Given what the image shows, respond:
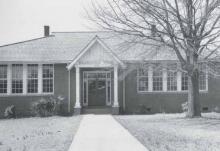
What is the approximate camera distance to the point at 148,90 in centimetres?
2686

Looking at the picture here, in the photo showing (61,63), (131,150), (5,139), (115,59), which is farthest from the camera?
(61,63)

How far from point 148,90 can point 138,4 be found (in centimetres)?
917

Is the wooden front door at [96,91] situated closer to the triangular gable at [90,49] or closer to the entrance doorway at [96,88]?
the entrance doorway at [96,88]

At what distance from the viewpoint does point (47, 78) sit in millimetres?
26484

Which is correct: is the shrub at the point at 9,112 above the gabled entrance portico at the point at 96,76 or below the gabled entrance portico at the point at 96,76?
below

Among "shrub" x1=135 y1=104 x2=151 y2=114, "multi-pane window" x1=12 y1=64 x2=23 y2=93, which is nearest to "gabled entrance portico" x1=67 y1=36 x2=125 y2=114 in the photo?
"shrub" x1=135 y1=104 x2=151 y2=114

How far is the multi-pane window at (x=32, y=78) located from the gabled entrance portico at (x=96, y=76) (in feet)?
9.41

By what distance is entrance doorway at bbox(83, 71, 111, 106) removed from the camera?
27047 millimetres

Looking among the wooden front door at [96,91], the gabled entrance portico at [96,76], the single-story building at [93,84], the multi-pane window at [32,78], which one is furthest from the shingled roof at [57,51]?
the wooden front door at [96,91]

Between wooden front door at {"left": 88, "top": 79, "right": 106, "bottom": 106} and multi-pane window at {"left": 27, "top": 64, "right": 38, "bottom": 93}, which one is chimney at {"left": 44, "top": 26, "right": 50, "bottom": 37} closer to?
multi-pane window at {"left": 27, "top": 64, "right": 38, "bottom": 93}

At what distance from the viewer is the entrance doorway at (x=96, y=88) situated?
27.0 m

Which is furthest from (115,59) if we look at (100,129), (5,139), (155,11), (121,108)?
(5,139)

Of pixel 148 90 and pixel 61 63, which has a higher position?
pixel 61 63

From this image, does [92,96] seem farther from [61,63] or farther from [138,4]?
[138,4]
